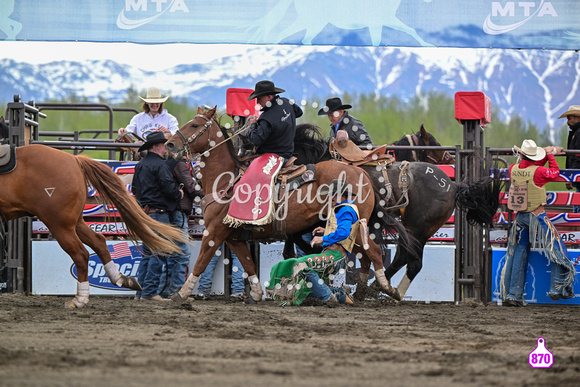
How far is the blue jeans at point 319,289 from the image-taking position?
7279mm

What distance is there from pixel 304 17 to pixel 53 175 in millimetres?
5112

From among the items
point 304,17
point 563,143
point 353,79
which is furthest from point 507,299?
point 353,79

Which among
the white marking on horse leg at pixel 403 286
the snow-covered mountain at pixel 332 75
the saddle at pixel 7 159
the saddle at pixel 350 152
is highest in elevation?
the snow-covered mountain at pixel 332 75

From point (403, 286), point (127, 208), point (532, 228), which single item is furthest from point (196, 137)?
point (532, 228)

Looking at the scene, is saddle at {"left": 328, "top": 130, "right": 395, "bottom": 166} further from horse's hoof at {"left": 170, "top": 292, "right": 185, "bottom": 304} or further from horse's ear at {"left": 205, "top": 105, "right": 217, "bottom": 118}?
horse's hoof at {"left": 170, "top": 292, "right": 185, "bottom": 304}

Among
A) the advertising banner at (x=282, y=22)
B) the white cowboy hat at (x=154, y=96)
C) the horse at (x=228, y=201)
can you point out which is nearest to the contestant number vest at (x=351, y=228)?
the horse at (x=228, y=201)

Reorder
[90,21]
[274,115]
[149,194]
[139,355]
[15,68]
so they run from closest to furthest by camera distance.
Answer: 1. [139,355]
2. [274,115]
3. [149,194]
4. [90,21]
5. [15,68]

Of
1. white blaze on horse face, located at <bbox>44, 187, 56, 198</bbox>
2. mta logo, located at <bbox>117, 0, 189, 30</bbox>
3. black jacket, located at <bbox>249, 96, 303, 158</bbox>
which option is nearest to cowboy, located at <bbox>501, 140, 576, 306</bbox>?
black jacket, located at <bbox>249, 96, 303, 158</bbox>

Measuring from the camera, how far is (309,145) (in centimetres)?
850

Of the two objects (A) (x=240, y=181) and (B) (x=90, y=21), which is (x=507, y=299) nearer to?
(A) (x=240, y=181)

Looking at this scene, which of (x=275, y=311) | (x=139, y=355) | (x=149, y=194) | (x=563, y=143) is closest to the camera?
(x=139, y=355)

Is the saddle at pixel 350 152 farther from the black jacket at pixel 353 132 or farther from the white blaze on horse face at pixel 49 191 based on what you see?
the white blaze on horse face at pixel 49 191

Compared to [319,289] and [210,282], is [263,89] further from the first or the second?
[210,282]

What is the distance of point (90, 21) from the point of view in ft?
34.9
